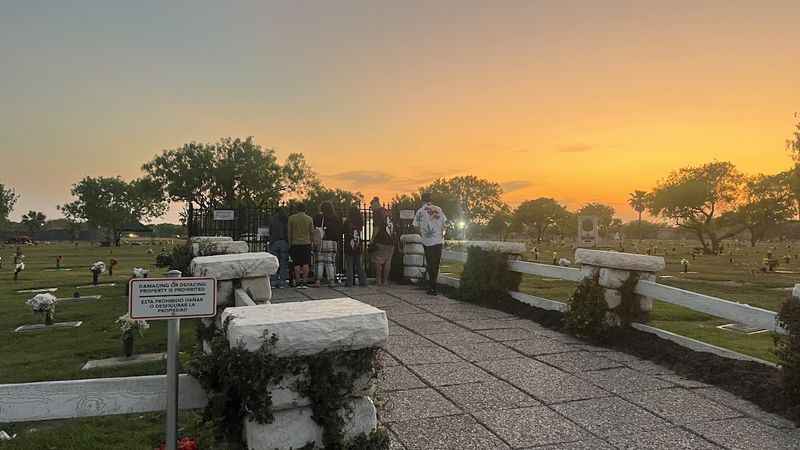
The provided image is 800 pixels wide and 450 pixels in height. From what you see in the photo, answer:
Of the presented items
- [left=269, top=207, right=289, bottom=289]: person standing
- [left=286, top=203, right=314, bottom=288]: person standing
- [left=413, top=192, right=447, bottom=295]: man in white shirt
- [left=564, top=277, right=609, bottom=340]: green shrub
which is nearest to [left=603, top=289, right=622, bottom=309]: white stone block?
[left=564, top=277, right=609, bottom=340]: green shrub

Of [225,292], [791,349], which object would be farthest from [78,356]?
[791,349]

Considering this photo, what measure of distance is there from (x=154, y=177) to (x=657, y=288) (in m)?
50.1

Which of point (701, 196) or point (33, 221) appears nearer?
point (701, 196)

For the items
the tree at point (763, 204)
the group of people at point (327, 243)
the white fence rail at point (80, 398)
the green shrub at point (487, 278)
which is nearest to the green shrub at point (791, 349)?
the white fence rail at point (80, 398)

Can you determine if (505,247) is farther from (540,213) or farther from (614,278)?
(540,213)

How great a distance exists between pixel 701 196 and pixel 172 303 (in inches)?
2049

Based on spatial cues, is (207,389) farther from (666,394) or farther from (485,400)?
(666,394)

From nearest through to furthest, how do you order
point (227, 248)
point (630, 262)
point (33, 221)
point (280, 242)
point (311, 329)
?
point (311, 329), point (630, 262), point (227, 248), point (280, 242), point (33, 221)

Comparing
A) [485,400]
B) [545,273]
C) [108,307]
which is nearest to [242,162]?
[108,307]

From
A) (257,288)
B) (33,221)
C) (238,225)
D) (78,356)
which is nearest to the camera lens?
(257,288)

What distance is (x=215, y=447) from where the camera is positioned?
2896 millimetres

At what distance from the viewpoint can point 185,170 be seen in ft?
158

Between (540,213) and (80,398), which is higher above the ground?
(540,213)

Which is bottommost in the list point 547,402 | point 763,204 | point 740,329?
point 740,329
